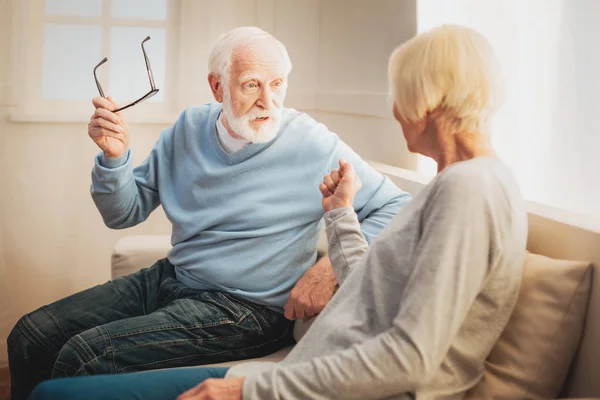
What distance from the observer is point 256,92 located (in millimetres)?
2053

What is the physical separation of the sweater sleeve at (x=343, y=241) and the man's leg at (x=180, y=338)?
Result: 17.0 inches

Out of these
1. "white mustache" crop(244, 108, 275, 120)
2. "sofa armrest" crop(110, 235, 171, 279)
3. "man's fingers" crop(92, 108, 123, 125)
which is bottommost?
"sofa armrest" crop(110, 235, 171, 279)

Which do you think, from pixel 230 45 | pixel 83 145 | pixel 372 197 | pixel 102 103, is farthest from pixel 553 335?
pixel 83 145

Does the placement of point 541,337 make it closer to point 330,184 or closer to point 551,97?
point 330,184

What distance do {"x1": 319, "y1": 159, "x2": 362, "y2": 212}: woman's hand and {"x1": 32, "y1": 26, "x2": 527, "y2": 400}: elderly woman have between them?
0.75 feet

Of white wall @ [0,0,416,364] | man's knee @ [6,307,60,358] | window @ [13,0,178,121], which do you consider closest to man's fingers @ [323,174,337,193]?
man's knee @ [6,307,60,358]

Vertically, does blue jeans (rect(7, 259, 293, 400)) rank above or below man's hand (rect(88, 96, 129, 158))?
below

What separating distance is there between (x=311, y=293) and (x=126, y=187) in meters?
0.63

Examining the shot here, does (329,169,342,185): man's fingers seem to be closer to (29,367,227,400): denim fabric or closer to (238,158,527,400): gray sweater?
(238,158,527,400): gray sweater

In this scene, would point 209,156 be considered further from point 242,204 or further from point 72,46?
point 72,46

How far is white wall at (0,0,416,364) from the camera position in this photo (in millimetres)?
3287

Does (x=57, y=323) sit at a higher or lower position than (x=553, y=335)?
lower

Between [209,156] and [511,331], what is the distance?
3.53ft

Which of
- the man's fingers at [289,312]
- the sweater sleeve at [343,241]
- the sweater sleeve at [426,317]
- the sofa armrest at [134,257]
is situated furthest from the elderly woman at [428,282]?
the sofa armrest at [134,257]
